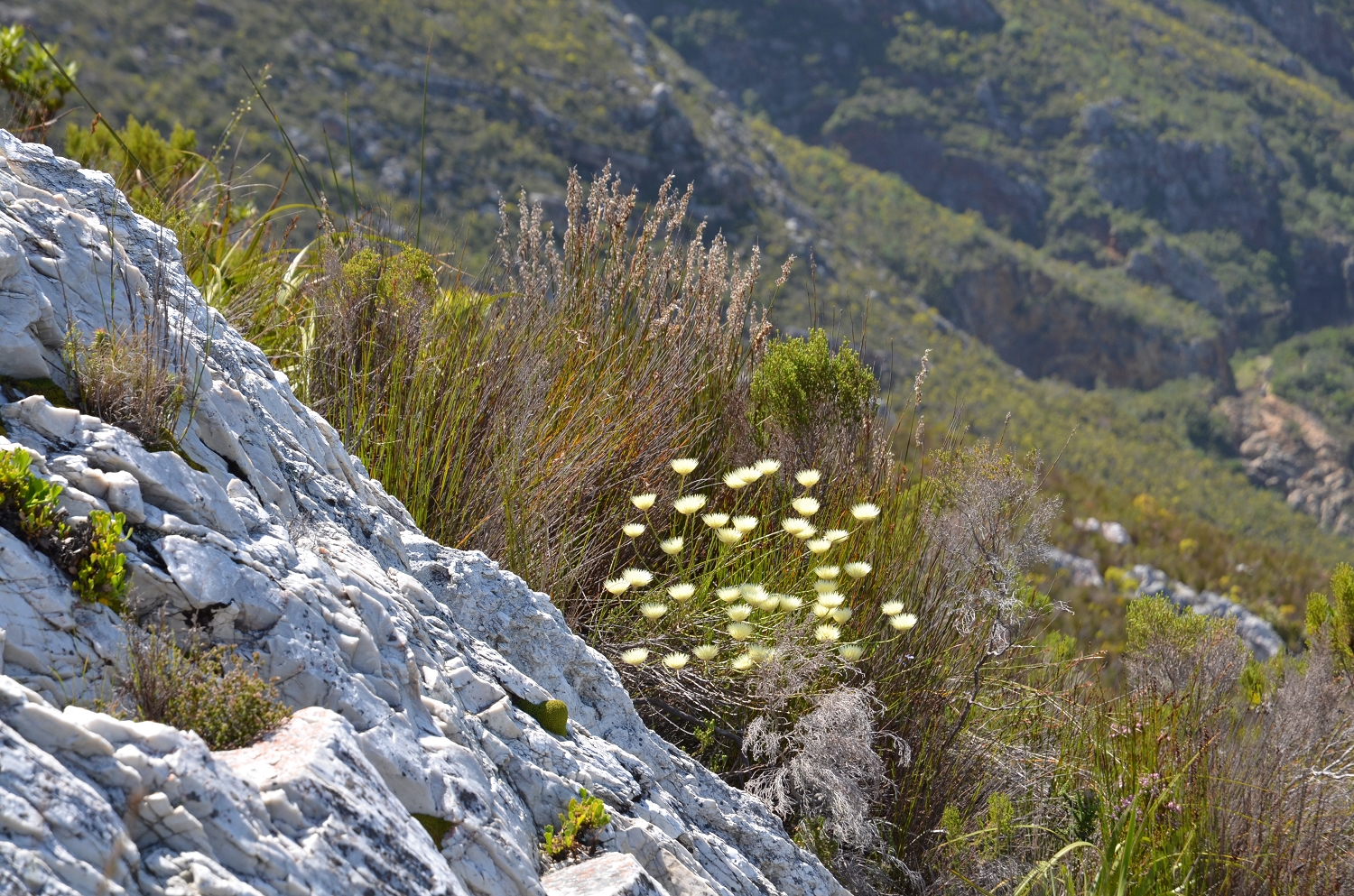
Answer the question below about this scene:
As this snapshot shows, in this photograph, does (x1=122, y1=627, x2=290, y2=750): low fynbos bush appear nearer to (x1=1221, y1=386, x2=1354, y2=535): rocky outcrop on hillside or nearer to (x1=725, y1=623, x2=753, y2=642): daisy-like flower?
(x1=725, y1=623, x2=753, y2=642): daisy-like flower

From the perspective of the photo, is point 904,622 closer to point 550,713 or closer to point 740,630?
point 740,630

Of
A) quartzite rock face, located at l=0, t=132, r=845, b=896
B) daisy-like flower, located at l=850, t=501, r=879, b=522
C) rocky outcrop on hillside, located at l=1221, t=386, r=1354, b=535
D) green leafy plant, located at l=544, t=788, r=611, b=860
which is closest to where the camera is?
quartzite rock face, located at l=0, t=132, r=845, b=896

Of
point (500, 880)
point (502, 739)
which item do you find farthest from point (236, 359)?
point (500, 880)

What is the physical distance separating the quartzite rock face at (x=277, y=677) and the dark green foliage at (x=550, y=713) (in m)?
0.03

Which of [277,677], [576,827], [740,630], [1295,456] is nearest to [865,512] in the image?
[740,630]

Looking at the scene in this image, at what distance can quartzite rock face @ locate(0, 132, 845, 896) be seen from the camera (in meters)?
1.22

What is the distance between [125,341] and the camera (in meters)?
1.83

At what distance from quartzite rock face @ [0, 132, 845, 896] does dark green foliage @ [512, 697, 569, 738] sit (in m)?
0.03

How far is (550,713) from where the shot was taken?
2021mm

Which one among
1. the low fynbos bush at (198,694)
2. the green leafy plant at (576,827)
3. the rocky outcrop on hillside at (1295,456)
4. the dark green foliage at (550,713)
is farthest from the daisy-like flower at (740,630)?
the rocky outcrop on hillside at (1295,456)

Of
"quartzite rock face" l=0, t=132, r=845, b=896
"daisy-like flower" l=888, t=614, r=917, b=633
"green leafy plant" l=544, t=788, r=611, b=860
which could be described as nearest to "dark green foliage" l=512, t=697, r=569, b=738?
"quartzite rock face" l=0, t=132, r=845, b=896

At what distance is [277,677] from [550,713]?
648mm

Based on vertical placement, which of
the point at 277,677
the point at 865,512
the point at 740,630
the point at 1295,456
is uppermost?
the point at 277,677

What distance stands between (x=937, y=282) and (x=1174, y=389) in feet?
65.3
